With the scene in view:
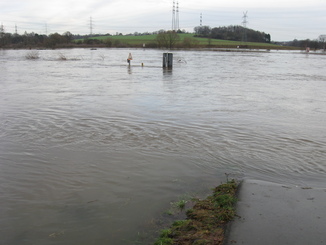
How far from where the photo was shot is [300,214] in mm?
4117

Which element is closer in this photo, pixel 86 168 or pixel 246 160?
pixel 86 168

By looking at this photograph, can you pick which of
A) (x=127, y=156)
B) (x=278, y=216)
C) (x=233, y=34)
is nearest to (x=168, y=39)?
(x=233, y=34)

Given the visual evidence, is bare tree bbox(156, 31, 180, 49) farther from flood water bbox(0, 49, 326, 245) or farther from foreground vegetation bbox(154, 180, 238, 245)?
foreground vegetation bbox(154, 180, 238, 245)

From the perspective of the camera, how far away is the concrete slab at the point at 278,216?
3.57 m

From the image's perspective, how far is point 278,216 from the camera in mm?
4051

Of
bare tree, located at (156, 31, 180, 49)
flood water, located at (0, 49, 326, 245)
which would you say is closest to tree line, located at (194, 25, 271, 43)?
bare tree, located at (156, 31, 180, 49)

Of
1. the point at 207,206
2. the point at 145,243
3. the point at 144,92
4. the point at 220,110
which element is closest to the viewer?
the point at 145,243

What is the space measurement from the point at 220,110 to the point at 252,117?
1377 mm

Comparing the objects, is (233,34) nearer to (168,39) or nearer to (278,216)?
(168,39)

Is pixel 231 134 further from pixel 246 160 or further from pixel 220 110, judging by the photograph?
pixel 220 110

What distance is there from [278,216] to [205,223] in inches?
36.7

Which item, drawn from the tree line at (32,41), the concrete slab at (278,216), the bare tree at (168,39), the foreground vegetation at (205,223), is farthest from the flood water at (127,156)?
the tree line at (32,41)

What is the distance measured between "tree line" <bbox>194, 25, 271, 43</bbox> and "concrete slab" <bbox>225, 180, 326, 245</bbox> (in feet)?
455

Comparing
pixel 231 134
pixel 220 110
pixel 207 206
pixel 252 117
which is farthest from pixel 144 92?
pixel 207 206
